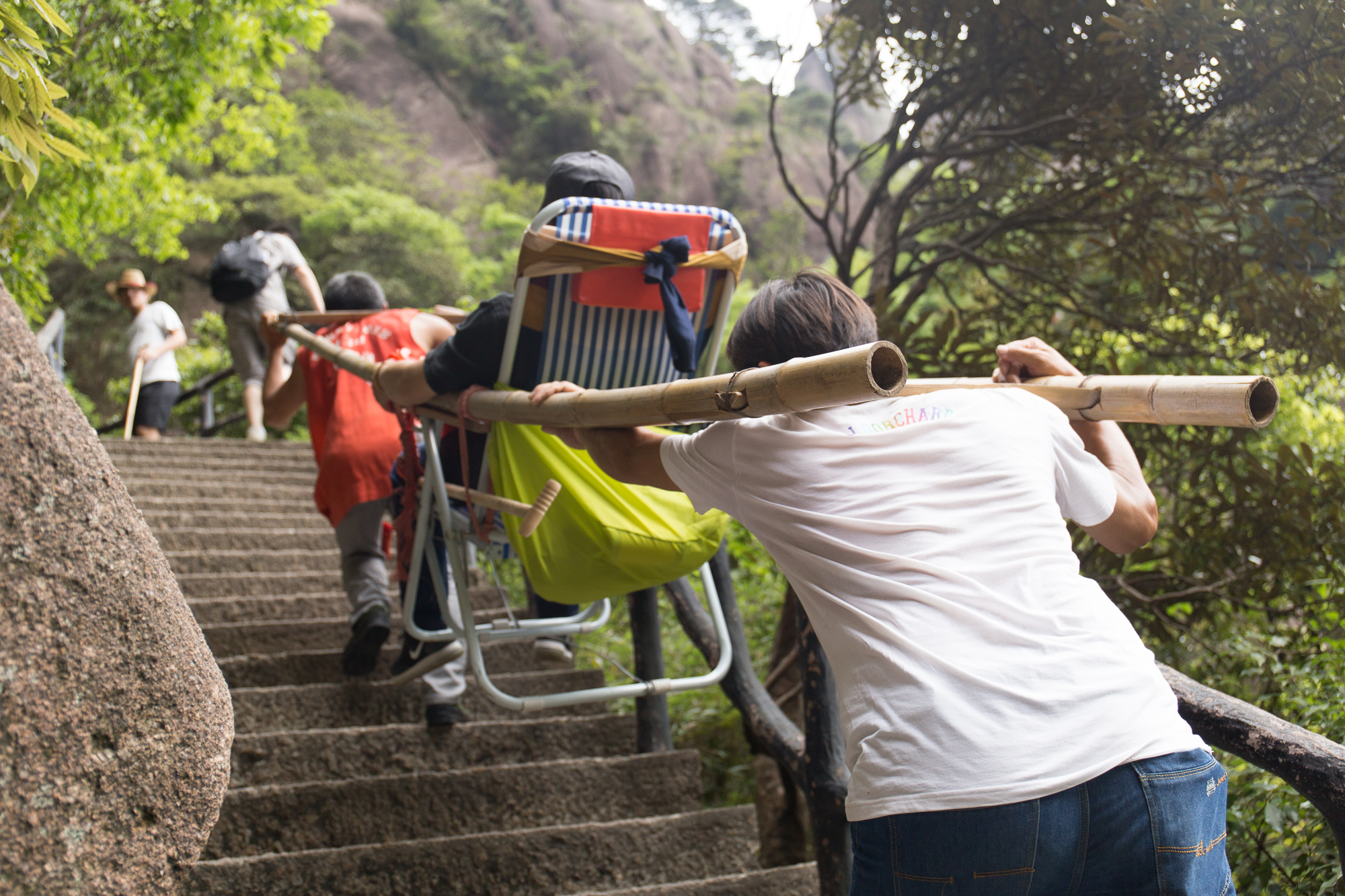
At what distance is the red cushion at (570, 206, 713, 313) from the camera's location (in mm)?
1948

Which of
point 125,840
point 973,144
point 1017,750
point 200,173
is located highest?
point 200,173

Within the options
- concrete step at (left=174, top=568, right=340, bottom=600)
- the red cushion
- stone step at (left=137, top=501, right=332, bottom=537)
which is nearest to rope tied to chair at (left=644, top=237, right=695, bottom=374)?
the red cushion

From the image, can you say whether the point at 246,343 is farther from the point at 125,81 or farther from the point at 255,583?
the point at 255,583

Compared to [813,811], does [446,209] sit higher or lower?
higher

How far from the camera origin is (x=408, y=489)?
2625 millimetres

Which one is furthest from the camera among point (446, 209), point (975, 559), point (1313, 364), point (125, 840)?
point (446, 209)

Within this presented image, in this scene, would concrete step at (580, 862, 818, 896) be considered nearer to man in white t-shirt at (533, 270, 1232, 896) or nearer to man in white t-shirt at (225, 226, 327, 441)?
man in white t-shirt at (533, 270, 1232, 896)

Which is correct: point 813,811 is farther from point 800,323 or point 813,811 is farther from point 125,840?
point 125,840

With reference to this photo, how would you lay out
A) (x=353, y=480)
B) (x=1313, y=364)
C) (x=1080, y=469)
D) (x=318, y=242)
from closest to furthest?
1. (x=1080, y=469)
2. (x=1313, y=364)
3. (x=353, y=480)
4. (x=318, y=242)

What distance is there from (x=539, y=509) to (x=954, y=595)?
1042 mm

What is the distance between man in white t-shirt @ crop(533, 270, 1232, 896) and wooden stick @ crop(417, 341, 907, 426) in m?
0.08

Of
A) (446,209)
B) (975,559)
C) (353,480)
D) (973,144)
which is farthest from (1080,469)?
(446,209)

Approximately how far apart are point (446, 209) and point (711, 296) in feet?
61.9

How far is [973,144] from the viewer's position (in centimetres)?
392
